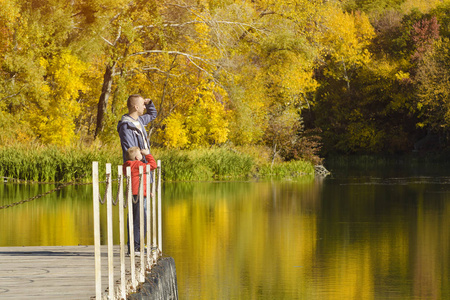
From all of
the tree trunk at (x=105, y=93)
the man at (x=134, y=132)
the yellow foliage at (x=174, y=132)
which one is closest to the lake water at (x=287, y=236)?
the man at (x=134, y=132)

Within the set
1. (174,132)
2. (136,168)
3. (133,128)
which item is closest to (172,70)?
(174,132)

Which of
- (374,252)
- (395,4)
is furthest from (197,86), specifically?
(395,4)

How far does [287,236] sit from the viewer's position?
57.1 feet

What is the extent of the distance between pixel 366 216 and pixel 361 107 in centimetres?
4162

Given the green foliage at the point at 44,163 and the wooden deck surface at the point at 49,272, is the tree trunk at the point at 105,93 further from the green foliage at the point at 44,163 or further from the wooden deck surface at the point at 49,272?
the wooden deck surface at the point at 49,272

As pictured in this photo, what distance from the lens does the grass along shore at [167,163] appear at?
1310 inches

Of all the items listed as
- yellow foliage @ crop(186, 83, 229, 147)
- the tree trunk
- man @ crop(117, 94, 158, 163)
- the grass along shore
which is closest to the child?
man @ crop(117, 94, 158, 163)

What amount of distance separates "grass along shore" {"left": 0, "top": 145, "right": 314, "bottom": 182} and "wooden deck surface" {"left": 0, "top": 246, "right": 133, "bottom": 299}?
21.3 meters

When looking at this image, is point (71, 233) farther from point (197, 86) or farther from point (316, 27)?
point (316, 27)

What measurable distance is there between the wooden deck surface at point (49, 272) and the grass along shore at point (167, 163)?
21259 mm

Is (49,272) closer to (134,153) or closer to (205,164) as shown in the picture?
(134,153)

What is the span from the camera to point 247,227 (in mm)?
19078

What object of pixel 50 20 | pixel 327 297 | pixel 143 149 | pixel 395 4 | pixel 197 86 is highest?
pixel 395 4

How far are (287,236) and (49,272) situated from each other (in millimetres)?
9261
